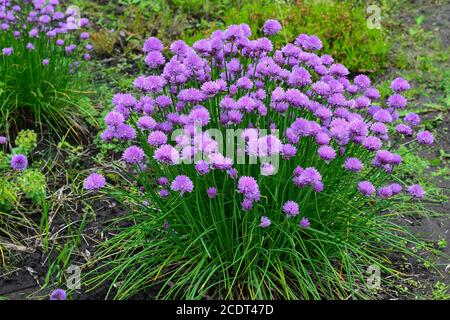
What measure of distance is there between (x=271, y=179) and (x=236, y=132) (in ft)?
1.11

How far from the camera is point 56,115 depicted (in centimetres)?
475

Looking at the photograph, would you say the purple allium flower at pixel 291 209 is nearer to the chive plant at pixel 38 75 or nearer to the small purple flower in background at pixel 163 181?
the small purple flower in background at pixel 163 181

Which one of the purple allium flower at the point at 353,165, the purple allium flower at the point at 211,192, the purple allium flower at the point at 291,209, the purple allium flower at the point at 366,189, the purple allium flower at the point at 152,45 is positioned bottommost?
the purple allium flower at the point at 291,209

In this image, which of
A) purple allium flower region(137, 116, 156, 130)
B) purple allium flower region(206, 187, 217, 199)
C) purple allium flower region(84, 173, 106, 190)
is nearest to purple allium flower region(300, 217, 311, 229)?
purple allium flower region(206, 187, 217, 199)

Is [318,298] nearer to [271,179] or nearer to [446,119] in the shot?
[271,179]

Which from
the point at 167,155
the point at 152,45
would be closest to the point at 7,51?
the point at 152,45

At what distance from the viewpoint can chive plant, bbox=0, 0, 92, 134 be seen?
4473 mm

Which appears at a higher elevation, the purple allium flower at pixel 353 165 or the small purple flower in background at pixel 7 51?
the small purple flower in background at pixel 7 51

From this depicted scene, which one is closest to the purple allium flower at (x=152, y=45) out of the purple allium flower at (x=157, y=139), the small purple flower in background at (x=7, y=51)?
the purple allium flower at (x=157, y=139)

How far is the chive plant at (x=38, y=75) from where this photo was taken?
14.7 ft

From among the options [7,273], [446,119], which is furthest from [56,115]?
[446,119]

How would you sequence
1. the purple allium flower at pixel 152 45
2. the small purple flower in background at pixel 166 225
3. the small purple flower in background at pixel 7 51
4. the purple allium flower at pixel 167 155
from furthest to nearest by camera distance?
the small purple flower in background at pixel 7 51
the purple allium flower at pixel 152 45
the small purple flower in background at pixel 166 225
the purple allium flower at pixel 167 155

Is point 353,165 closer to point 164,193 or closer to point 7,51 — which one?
point 164,193

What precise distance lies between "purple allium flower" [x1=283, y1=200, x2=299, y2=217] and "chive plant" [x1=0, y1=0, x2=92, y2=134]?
97.1 inches
